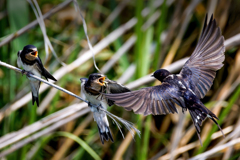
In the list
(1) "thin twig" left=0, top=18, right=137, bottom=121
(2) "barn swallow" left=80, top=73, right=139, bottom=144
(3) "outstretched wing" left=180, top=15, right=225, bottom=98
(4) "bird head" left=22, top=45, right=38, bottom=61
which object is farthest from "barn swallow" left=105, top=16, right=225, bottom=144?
(1) "thin twig" left=0, top=18, right=137, bottom=121

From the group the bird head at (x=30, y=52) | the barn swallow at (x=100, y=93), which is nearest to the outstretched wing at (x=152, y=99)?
the barn swallow at (x=100, y=93)

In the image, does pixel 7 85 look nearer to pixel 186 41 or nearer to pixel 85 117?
pixel 85 117

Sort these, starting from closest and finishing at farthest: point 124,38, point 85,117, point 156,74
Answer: point 156,74
point 85,117
point 124,38

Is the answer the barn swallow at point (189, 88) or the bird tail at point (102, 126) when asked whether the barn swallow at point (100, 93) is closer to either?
the bird tail at point (102, 126)

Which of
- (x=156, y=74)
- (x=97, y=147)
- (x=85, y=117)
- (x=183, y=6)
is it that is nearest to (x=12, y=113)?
(x=85, y=117)

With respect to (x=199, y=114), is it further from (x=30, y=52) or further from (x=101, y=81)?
(x=30, y=52)

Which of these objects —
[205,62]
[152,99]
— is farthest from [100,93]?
[205,62]

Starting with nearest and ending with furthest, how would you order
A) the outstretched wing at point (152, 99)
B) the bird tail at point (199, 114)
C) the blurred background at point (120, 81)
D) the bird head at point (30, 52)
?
1. the outstretched wing at point (152, 99)
2. the bird tail at point (199, 114)
3. the bird head at point (30, 52)
4. the blurred background at point (120, 81)
